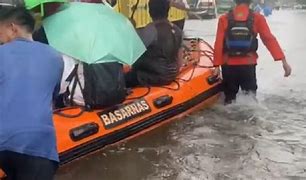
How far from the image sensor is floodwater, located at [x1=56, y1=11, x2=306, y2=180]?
202 inches

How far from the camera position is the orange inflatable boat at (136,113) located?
509 cm

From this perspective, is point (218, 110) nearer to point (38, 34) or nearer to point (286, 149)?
point (286, 149)

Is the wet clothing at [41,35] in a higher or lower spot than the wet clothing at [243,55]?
higher

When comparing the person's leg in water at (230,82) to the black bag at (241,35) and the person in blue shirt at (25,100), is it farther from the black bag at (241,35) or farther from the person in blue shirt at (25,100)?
the person in blue shirt at (25,100)

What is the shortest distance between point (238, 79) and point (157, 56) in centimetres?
122

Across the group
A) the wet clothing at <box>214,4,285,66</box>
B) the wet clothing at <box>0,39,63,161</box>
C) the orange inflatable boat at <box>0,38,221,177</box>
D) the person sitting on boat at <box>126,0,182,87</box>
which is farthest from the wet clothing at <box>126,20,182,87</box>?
the wet clothing at <box>0,39,63,161</box>

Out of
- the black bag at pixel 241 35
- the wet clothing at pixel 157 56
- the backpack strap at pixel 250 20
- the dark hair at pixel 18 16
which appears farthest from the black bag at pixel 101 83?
the dark hair at pixel 18 16

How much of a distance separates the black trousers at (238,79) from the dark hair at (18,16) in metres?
4.32

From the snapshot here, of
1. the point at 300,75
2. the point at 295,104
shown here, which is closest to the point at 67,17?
the point at 295,104

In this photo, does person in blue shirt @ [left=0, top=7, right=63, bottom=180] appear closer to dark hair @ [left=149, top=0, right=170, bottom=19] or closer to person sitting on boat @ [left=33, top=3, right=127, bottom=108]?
person sitting on boat @ [left=33, top=3, right=127, bottom=108]

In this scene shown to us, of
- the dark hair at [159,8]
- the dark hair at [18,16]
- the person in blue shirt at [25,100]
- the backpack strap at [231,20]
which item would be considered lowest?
the backpack strap at [231,20]

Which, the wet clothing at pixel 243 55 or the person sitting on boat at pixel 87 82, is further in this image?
the wet clothing at pixel 243 55

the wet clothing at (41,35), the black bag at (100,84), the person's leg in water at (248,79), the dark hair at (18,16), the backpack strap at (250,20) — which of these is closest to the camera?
the dark hair at (18,16)

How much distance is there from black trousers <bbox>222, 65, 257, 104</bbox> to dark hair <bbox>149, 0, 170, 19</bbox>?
3.78 feet
